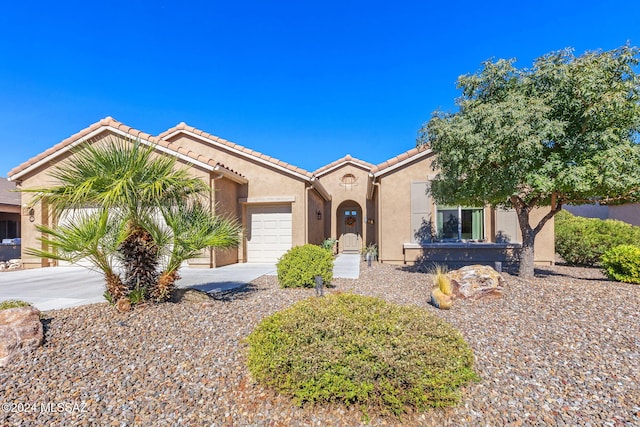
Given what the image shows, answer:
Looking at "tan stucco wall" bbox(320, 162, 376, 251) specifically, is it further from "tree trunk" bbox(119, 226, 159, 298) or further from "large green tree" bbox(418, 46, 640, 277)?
"tree trunk" bbox(119, 226, 159, 298)

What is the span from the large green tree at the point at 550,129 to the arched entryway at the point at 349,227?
33.3 ft

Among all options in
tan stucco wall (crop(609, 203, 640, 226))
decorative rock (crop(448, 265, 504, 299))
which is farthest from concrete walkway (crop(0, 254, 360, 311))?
tan stucco wall (crop(609, 203, 640, 226))

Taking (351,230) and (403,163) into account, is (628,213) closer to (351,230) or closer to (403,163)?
(403,163)

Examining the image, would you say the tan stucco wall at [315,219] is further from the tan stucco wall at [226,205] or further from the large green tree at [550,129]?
the large green tree at [550,129]

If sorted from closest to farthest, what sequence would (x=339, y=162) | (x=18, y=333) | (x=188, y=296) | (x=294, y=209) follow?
1. (x=18, y=333)
2. (x=188, y=296)
3. (x=294, y=209)
4. (x=339, y=162)

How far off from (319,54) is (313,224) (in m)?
7.56

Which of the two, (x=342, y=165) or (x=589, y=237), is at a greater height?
(x=342, y=165)

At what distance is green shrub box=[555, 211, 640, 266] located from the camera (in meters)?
10.9

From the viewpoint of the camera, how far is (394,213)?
11.9m

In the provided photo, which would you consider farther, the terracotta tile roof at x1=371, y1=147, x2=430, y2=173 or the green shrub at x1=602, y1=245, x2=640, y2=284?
the terracotta tile roof at x1=371, y1=147, x2=430, y2=173

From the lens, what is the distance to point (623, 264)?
7.27 m

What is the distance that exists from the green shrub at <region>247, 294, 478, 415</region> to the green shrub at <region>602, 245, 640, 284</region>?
6.92m

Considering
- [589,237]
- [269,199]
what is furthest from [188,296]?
[589,237]

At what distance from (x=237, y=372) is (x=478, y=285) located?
4.87 metres
